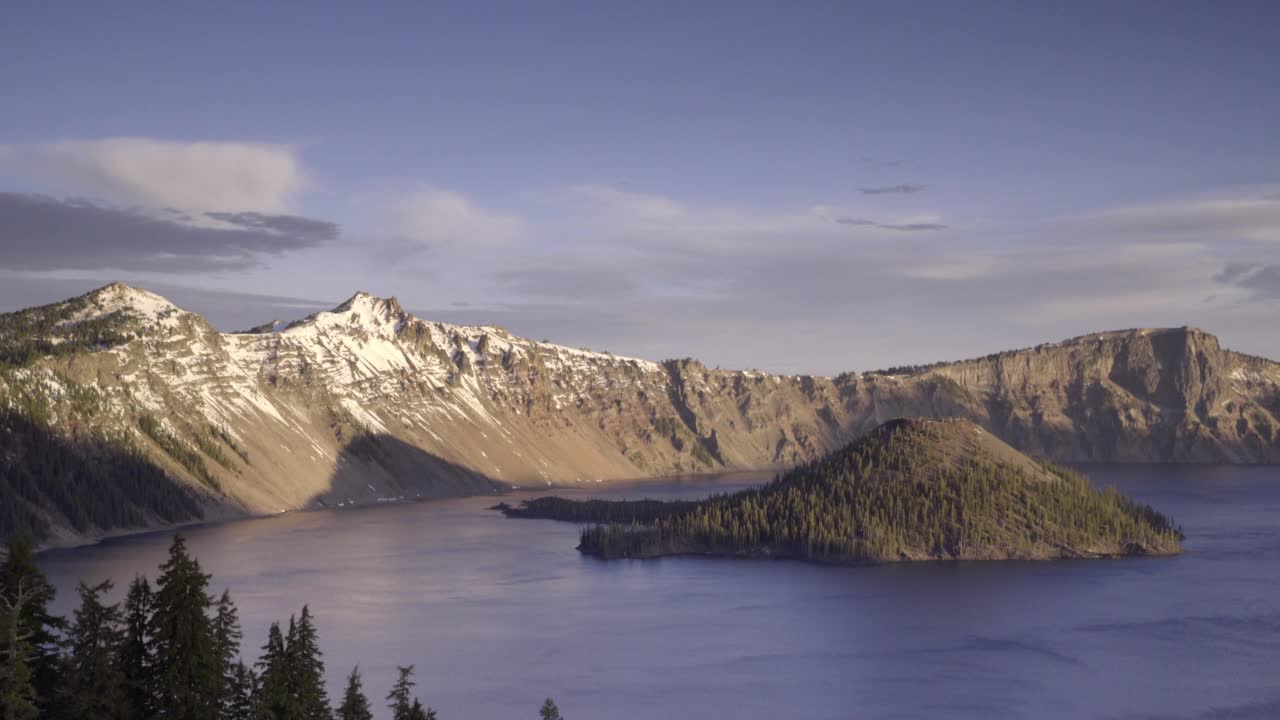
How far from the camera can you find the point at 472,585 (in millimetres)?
178750

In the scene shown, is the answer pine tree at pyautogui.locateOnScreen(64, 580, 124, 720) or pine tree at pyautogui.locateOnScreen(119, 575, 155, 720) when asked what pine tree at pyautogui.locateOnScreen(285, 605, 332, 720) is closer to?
pine tree at pyautogui.locateOnScreen(119, 575, 155, 720)

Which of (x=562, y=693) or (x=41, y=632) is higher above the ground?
(x=41, y=632)

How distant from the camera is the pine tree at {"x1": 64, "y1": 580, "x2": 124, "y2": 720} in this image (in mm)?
42625

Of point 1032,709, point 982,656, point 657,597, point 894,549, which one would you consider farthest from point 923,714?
point 894,549

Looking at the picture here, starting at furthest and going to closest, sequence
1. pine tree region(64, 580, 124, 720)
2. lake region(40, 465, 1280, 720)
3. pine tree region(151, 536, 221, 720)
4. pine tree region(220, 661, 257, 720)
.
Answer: lake region(40, 465, 1280, 720), pine tree region(220, 661, 257, 720), pine tree region(151, 536, 221, 720), pine tree region(64, 580, 124, 720)

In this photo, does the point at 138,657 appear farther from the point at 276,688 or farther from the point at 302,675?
the point at 302,675

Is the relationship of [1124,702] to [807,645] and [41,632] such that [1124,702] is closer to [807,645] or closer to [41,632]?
[807,645]

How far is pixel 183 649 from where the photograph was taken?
46594 millimetres

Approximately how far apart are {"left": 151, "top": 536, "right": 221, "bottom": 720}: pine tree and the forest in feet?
0.12

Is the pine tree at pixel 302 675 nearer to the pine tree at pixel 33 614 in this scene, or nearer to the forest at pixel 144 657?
the forest at pixel 144 657

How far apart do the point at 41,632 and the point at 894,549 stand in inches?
6522

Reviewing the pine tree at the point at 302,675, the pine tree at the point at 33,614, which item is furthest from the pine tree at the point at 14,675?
the pine tree at the point at 302,675

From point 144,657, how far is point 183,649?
201cm

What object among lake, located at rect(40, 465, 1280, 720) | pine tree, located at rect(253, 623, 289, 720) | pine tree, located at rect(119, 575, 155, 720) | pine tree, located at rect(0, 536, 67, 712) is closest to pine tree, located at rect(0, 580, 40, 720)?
pine tree, located at rect(0, 536, 67, 712)
